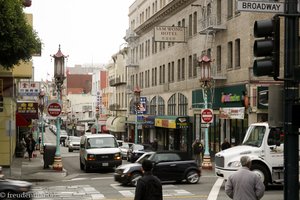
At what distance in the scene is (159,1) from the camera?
56.8m

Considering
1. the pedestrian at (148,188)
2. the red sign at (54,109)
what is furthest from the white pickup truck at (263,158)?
the red sign at (54,109)

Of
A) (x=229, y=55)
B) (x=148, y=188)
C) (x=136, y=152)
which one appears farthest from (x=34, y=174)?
(x=148, y=188)

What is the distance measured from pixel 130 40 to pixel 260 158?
175ft

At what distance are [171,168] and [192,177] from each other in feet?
3.19

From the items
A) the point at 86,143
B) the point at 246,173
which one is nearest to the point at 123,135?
the point at 86,143

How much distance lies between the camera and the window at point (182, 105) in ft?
152

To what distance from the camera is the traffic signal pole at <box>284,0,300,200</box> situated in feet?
30.4

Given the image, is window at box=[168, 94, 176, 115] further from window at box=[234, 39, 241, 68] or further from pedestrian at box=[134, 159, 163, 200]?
pedestrian at box=[134, 159, 163, 200]

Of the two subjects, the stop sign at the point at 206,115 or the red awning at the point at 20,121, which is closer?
the stop sign at the point at 206,115

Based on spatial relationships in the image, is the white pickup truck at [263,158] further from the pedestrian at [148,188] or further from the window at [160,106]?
the window at [160,106]

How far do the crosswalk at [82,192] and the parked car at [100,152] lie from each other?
6.90 m

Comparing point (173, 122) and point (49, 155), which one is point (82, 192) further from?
point (173, 122)

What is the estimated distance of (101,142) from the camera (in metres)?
29.6

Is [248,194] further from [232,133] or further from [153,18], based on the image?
[153,18]
